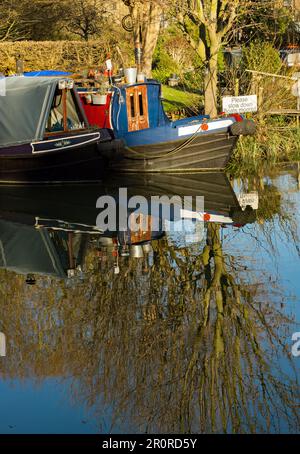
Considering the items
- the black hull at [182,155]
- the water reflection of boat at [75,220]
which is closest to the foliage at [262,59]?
the black hull at [182,155]

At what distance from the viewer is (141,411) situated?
6375 millimetres

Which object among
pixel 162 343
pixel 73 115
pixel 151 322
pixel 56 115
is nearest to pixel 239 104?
pixel 73 115

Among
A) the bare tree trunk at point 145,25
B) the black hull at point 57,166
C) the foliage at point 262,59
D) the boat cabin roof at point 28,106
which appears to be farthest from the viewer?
the bare tree trunk at point 145,25

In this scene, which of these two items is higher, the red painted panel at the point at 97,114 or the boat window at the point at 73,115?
the red painted panel at the point at 97,114

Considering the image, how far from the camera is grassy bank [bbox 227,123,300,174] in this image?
67.5 feet

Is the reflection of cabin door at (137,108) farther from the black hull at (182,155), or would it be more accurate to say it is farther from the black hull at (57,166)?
the black hull at (57,166)

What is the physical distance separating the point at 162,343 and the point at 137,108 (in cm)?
1207

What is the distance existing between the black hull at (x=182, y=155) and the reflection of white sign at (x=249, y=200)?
2467 millimetres

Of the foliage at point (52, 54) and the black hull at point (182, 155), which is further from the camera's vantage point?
the foliage at point (52, 54)

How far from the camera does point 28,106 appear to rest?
18766mm

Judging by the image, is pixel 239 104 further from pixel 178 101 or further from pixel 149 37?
pixel 178 101

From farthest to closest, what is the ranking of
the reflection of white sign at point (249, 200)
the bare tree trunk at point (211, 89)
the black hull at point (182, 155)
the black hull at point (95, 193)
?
the bare tree trunk at point (211, 89), the black hull at point (182, 155), the reflection of white sign at point (249, 200), the black hull at point (95, 193)

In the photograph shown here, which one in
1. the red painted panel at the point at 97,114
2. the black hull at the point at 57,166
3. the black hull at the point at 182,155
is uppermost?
the red painted panel at the point at 97,114

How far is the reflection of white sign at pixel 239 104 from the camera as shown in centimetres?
1897
